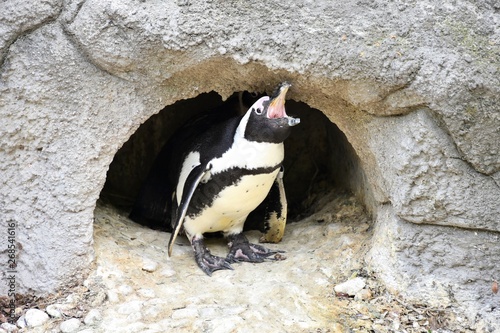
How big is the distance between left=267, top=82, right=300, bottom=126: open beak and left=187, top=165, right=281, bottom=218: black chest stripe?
0.22 meters

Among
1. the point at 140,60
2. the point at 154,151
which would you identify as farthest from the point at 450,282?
the point at 154,151

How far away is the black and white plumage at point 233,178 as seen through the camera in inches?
101

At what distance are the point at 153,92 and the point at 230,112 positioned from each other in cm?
76

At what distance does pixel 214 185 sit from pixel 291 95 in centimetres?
45

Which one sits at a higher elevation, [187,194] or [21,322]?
[187,194]

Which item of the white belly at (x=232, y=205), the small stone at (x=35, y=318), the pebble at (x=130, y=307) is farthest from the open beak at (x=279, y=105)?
the small stone at (x=35, y=318)

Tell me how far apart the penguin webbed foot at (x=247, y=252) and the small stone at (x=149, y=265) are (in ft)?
1.15

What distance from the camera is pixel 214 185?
268 centimetres

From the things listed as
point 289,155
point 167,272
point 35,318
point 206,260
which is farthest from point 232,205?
point 289,155

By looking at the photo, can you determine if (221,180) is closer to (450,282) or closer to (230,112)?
(230,112)

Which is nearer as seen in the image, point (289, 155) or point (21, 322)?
point (21, 322)

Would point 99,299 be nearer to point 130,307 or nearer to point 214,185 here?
point 130,307

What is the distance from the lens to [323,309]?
7.89 feet

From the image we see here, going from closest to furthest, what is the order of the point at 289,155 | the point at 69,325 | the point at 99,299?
the point at 69,325, the point at 99,299, the point at 289,155
